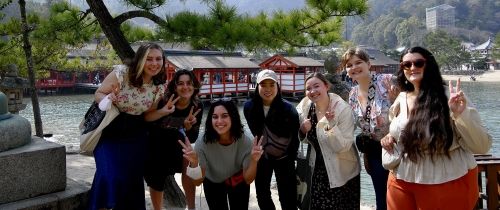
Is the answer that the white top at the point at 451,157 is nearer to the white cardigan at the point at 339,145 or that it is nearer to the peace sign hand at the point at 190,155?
the white cardigan at the point at 339,145

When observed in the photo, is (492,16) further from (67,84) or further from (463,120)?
(463,120)

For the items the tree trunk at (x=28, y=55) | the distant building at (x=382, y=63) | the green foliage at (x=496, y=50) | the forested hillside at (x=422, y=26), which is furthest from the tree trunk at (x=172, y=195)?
the forested hillside at (x=422, y=26)

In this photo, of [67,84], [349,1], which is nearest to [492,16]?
[67,84]

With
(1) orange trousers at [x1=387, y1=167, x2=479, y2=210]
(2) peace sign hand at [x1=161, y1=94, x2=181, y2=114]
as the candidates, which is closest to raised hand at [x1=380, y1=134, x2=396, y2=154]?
(1) orange trousers at [x1=387, y1=167, x2=479, y2=210]

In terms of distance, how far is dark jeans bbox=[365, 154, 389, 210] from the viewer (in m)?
2.32

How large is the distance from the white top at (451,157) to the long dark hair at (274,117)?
0.86 m

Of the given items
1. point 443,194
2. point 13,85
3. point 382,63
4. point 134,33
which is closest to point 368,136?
point 443,194

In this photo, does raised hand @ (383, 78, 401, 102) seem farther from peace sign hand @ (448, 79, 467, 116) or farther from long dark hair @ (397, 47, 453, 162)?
peace sign hand @ (448, 79, 467, 116)

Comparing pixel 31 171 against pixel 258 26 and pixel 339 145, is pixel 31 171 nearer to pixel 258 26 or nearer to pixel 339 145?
pixel 339 145

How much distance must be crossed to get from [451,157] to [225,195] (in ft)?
4.26

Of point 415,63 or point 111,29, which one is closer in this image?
point 415,63

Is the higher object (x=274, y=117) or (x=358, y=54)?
(x=358, y=54)

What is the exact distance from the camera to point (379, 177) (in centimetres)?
233

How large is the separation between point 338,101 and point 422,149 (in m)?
0.77
